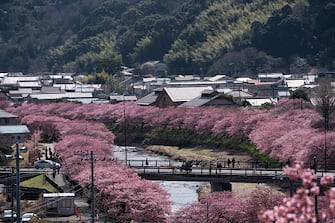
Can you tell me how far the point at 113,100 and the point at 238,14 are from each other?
1602 inches

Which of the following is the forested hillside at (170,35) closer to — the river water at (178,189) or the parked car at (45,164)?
the river water at (178,189)

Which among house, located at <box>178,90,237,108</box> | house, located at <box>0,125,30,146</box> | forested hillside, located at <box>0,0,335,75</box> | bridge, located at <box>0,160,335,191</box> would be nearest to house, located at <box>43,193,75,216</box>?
bridge, located at <box>0,160,335,191</box>

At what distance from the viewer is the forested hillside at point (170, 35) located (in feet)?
311

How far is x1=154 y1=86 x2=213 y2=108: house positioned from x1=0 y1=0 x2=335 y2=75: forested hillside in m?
20.9

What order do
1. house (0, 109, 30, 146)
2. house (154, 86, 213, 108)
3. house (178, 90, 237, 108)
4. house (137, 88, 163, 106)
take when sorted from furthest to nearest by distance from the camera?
house (137, 88, 163, 106) → house (154, 86, 213, 108) → house (178, 90, 237, 108) → house (0, 109, 30, 146)

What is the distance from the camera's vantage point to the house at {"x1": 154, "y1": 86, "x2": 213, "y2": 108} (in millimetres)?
69312

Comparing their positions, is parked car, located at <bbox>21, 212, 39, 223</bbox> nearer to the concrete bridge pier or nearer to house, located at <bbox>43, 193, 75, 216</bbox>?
house, located at <bbox>43, 193, 75, 216</bbox>

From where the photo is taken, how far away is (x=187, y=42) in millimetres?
111500

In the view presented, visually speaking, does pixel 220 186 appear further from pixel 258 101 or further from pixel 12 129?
pixel 258 101

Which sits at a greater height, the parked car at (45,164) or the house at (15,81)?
the house at (15,81)

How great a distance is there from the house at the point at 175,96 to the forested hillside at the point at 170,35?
20.9 meters

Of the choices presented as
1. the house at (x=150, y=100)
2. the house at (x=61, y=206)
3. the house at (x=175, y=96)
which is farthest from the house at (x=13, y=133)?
the house at (x=150, y=100)

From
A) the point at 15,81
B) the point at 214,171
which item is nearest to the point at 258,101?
the point at 214,171

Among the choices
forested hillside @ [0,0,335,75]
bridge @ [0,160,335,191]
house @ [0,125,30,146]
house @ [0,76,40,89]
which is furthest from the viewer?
forested hillside @ [0,0,335,75]
